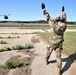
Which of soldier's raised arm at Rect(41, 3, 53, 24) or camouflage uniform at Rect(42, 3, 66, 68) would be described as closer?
camouflage uniform at Rect(42, 3, 66, 68)

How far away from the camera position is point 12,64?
1034cm

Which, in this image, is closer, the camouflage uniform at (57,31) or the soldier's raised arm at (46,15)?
the camouflage uniform at (57,31)

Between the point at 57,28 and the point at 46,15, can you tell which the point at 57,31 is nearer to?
the point at 57,28

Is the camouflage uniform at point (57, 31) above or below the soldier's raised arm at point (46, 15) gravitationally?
below

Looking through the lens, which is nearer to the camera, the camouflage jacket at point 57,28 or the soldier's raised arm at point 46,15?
the camouflage jacket at point 57,28

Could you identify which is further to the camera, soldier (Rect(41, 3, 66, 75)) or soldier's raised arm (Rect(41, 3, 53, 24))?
soldier's raised arm (Rect(41, 3, 53, 24))

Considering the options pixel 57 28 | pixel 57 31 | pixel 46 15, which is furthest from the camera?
pixel 46 15

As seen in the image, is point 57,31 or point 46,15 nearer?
point 57,31

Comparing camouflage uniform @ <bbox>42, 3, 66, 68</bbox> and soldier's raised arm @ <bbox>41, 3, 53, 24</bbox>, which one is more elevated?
soldier's raised arm @ <bbox>41, 3, 53, 24</bbox>

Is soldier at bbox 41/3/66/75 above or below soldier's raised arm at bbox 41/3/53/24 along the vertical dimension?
below

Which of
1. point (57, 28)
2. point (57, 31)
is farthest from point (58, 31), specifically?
point (57, 28)

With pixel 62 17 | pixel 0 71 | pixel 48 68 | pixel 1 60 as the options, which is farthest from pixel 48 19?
pixel 1 60

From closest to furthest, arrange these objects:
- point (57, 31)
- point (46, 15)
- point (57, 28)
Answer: point (57, 28), point (57, 31), point (46, 15)

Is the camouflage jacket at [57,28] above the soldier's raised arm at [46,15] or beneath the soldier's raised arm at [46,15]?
beneath
